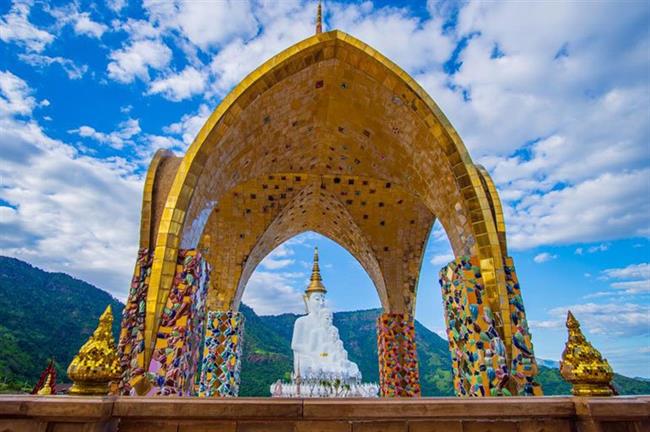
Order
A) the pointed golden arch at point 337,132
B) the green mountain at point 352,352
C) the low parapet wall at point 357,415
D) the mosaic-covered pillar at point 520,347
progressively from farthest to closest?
1. the green mountain at point 352,352
2. the pointed golden arch at point 337,132
3. the mosaic-covered pillar at point 520,347
4. the low parapet wall at point 357,415

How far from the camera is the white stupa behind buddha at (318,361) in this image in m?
12.8

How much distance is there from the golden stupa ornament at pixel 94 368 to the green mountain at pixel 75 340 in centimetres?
1318

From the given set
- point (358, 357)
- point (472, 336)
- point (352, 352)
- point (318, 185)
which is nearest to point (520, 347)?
point (472, 336)

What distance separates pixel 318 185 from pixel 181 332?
576 centimetres

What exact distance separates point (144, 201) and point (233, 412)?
4.14m

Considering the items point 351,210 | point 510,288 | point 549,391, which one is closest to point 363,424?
A: point 510,288

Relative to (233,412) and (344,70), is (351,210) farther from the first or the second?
(233,412)

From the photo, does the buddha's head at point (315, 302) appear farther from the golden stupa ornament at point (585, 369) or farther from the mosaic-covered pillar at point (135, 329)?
the golden stupa ornament at point (585, 369)

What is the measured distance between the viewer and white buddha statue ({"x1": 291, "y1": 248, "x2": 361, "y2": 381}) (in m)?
14.5

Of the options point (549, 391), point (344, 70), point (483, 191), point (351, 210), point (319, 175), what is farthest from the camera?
point (549, 391)

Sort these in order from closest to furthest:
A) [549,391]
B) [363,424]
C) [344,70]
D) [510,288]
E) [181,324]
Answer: [363,424] → [181,324] → [510,288] → [344,70] → [549,391]

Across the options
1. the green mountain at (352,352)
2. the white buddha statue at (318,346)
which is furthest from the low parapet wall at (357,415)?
the green mountain at (352,352)

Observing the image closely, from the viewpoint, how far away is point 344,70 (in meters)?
6.24

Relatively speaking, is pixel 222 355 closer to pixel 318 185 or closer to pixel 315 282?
pixel 318 185
